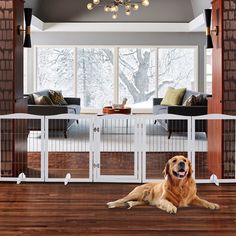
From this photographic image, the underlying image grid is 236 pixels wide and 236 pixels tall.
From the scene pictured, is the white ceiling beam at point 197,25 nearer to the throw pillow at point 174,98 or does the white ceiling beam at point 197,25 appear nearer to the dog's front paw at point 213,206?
the throw pillow at point 174,98

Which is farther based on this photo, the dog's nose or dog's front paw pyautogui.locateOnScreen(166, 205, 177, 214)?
the dog's nose

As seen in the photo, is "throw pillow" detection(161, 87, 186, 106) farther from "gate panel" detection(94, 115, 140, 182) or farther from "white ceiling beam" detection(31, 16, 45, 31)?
"white ceiling beam" detection(31, 16, 45, 31)

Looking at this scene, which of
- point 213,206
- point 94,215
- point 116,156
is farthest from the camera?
point 116,156

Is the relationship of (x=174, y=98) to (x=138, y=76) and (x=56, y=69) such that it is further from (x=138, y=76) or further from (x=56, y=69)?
(x=56, y=69)

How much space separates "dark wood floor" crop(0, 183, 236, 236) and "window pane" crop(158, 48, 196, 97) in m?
9.83

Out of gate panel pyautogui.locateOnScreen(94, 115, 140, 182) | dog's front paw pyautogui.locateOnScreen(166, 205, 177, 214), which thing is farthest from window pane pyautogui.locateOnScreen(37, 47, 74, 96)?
dog's front paw pyautogui.locateOnScreen(166, 205, 177, 214)

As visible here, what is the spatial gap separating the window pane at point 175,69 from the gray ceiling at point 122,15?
1.13m

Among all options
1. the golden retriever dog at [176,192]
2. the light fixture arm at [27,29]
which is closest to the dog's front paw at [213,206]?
the golden retriever dog at [176,192]

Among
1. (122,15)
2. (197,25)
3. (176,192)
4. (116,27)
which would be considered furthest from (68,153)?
(122,15)

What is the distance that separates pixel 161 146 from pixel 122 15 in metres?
6.42

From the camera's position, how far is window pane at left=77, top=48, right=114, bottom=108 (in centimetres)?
1530

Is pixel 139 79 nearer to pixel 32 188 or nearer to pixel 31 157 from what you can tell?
pixel 31 157

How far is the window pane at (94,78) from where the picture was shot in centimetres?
1530

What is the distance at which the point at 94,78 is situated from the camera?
15.4 meters
